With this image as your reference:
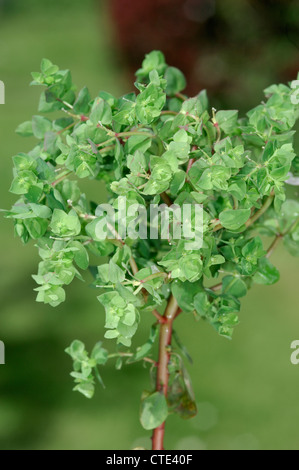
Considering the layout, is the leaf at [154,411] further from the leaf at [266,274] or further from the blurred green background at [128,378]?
the blurred green background at [128,378]

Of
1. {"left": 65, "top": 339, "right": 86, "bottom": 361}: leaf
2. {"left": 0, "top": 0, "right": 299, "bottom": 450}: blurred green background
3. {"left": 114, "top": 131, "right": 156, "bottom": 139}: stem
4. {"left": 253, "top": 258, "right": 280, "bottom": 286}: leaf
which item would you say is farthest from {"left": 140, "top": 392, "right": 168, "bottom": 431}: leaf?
{"left": 0, "top": 0, "right": 299, "bottom": 450}: blurred green background

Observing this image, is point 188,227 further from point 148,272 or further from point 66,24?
point 66,24

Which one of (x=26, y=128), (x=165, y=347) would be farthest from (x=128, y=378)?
(x=26, y=128)

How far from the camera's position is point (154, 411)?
89 centimetres

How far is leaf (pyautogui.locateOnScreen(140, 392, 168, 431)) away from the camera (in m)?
0.89

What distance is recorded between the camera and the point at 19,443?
5.90ft

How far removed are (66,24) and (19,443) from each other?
5803mm

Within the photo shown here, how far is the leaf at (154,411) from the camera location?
2.92 feet

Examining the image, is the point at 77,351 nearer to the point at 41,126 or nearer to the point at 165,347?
the point at 165,347

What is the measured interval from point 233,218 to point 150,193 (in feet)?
0.34

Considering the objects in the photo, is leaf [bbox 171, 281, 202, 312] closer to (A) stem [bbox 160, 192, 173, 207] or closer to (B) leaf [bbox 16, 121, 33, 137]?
(A) stem [bbox 160, 192, 173, 207]

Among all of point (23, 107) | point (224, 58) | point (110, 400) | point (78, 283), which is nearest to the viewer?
point (110, 400)
